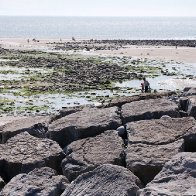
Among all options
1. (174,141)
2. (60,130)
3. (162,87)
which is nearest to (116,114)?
(60,130)

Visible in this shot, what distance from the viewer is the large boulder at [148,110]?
11125 millimetres

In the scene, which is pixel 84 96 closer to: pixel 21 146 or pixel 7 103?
pixel 7 103

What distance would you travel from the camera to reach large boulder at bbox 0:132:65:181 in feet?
31.4

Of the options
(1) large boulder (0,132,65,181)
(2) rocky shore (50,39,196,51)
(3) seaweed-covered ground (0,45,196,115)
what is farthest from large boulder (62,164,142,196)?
(2) rocky shore (50,39,196,51)

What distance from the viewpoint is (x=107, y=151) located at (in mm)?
9438

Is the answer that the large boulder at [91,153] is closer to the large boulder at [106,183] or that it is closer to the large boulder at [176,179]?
the large boulder at [106,183]

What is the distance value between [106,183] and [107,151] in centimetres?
183

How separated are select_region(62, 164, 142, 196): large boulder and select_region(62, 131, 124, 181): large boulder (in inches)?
33.8

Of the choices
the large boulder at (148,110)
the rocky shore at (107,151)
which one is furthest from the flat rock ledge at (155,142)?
the large boulder at (148,110)

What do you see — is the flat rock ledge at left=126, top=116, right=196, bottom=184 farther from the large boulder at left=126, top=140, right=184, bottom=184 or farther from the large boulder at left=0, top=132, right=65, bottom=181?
the large boulder at left=0, top=132, right=65, bottom=181

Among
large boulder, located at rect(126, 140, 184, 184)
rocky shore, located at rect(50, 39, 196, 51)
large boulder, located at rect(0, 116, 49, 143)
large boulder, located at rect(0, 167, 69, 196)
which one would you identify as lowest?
rocky shore, located at rect(50, 39, 196, 51)

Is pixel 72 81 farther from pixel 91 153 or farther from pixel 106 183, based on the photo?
pixel 106 183

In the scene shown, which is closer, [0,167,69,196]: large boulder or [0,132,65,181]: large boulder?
[0,167,69,196]: large boulder

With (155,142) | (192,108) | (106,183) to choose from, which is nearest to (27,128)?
(155,142)
